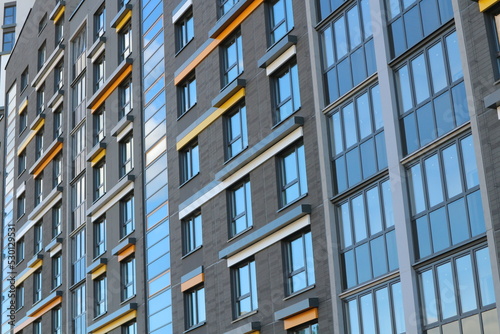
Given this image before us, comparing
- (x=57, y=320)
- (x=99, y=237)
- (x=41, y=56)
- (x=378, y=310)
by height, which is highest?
(x=41, y=56)

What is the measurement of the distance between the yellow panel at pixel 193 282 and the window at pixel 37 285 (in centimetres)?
1588

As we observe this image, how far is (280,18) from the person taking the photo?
96.7ft

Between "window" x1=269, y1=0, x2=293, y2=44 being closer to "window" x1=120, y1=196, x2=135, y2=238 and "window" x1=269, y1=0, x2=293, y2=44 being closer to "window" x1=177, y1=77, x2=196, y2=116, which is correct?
"window" x1=177, y1=77, x2=196, y2=116

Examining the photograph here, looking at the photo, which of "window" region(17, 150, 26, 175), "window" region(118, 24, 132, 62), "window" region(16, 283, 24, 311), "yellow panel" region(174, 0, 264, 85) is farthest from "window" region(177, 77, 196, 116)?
"window" region(17, 150, 26, 175)

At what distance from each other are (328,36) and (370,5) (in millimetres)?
2145

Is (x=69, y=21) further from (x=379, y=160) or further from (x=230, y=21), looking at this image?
(x=379, y=160)

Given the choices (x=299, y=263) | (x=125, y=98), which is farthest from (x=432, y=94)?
(x=125, y=98)

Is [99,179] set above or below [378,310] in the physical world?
above

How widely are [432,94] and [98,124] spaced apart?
2204cm

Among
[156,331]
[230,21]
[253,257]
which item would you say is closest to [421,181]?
[253,257]

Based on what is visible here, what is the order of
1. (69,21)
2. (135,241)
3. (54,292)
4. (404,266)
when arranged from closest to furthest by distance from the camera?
(404,266) < (135,241) < (54,292) < (69,21)

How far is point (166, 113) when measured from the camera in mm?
35156

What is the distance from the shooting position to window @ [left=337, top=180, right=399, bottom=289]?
2347 cm

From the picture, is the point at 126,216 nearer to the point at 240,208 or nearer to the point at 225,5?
the point at 240,208
